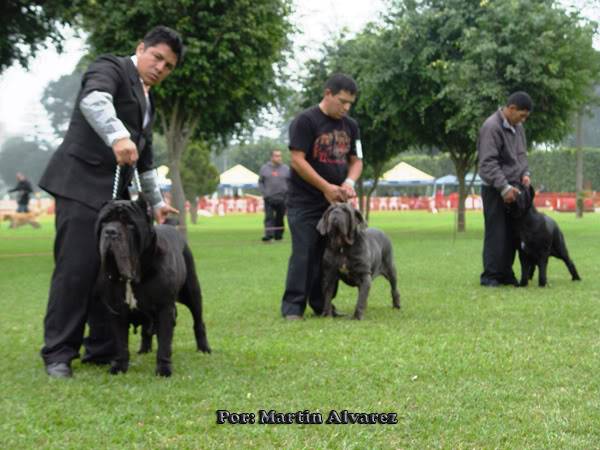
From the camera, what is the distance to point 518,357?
6.11m

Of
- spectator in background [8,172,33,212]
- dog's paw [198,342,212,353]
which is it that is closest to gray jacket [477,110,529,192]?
dog's paw [198,342,212,353]

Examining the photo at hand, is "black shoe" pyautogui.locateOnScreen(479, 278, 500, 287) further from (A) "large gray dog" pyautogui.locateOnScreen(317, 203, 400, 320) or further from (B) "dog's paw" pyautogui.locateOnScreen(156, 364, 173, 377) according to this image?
(B) "dog's paw" pyautogui.locateOnScreen(156, 364, 173, 377)

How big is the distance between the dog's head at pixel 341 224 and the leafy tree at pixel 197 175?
36.1m

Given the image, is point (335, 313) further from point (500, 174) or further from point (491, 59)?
point (491, 59)

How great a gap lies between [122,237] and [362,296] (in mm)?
3573

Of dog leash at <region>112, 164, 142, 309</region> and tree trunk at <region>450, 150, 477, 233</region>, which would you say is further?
tree trunk at <region>450, 150, 477, 233</region>

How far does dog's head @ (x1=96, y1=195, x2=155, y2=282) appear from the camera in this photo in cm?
516

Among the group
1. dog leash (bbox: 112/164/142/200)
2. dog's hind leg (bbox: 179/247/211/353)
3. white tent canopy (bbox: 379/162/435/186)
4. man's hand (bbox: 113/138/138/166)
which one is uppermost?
white tent canopy (bbox: 379/162/435/186)

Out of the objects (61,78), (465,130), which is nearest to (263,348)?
(465,130)

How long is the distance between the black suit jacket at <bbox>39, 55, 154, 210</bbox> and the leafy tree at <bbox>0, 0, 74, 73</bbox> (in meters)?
12.1

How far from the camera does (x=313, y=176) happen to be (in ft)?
27.3

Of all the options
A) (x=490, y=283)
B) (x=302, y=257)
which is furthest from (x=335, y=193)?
(x=490, y=283)

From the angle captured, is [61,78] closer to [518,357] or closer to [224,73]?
[224,73]

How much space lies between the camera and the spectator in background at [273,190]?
2347 centimetres
